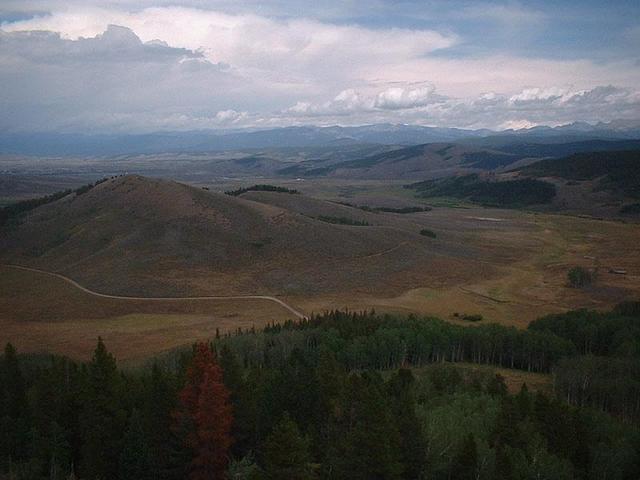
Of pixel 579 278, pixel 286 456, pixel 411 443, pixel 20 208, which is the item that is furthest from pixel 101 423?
pixel 20 208

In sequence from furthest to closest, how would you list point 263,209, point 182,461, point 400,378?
1. point 263,209
2. point 400,378
3. point 182,461

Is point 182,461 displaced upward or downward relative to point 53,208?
downward

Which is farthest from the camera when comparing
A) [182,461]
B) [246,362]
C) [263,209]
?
[263,209]

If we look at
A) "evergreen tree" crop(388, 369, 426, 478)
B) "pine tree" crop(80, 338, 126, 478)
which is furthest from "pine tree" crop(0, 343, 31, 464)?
"evergreen tree" crop(388, 369, 426, 478)

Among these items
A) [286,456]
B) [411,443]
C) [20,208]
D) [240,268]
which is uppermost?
[20,208]

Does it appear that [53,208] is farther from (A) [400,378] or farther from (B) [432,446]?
(B) [432,446]

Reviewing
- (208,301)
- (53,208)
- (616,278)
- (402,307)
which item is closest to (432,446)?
(402,307)

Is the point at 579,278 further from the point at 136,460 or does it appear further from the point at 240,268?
the point at 136,460
